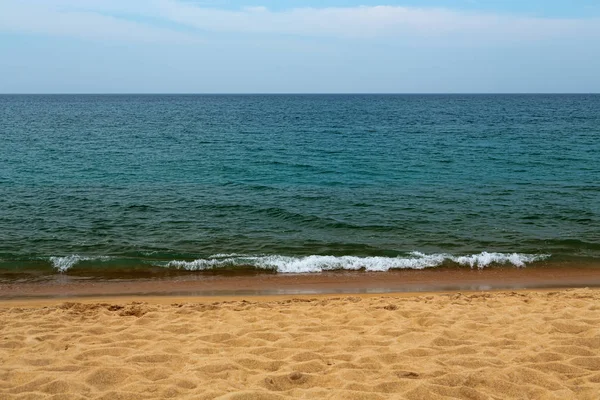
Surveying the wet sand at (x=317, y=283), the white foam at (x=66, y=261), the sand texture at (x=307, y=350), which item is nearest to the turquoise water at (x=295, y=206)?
the white foam at (x=66, y=261)

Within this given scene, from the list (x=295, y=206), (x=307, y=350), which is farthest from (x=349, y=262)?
(x=307, y=350)

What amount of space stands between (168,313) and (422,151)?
1077 inches

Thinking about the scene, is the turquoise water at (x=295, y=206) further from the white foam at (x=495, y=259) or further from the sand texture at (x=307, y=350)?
the sand texture at (x=307, y=350)

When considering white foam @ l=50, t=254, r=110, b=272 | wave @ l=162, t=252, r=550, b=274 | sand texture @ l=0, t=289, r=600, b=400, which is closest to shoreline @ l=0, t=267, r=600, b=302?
wave @ l=162, t=252, r=550, b=274

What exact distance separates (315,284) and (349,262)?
5.10ft

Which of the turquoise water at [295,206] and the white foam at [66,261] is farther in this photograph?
the turquoise water at [295,206]

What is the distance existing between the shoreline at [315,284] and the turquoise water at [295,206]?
484 millimetres

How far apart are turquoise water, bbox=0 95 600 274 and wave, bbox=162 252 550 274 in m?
0.04

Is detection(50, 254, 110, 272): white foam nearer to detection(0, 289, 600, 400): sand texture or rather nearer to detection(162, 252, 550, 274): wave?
detection(162, 252, 550, 274): wave

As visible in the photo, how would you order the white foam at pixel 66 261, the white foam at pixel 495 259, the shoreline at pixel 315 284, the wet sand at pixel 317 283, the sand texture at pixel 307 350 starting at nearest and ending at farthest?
the sand texture at pixel 307 350
the shoreline at pixel 315 284
the wet sand at pixel 317 283
the white foam at pixel 66 261
the white foam at pixel 495 259

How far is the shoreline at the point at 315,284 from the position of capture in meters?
10.9

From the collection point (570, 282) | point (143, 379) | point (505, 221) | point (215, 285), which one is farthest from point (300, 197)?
point (143, 379)

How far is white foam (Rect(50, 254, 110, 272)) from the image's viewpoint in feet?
41.0

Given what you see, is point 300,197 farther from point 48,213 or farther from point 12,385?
point 12,385
